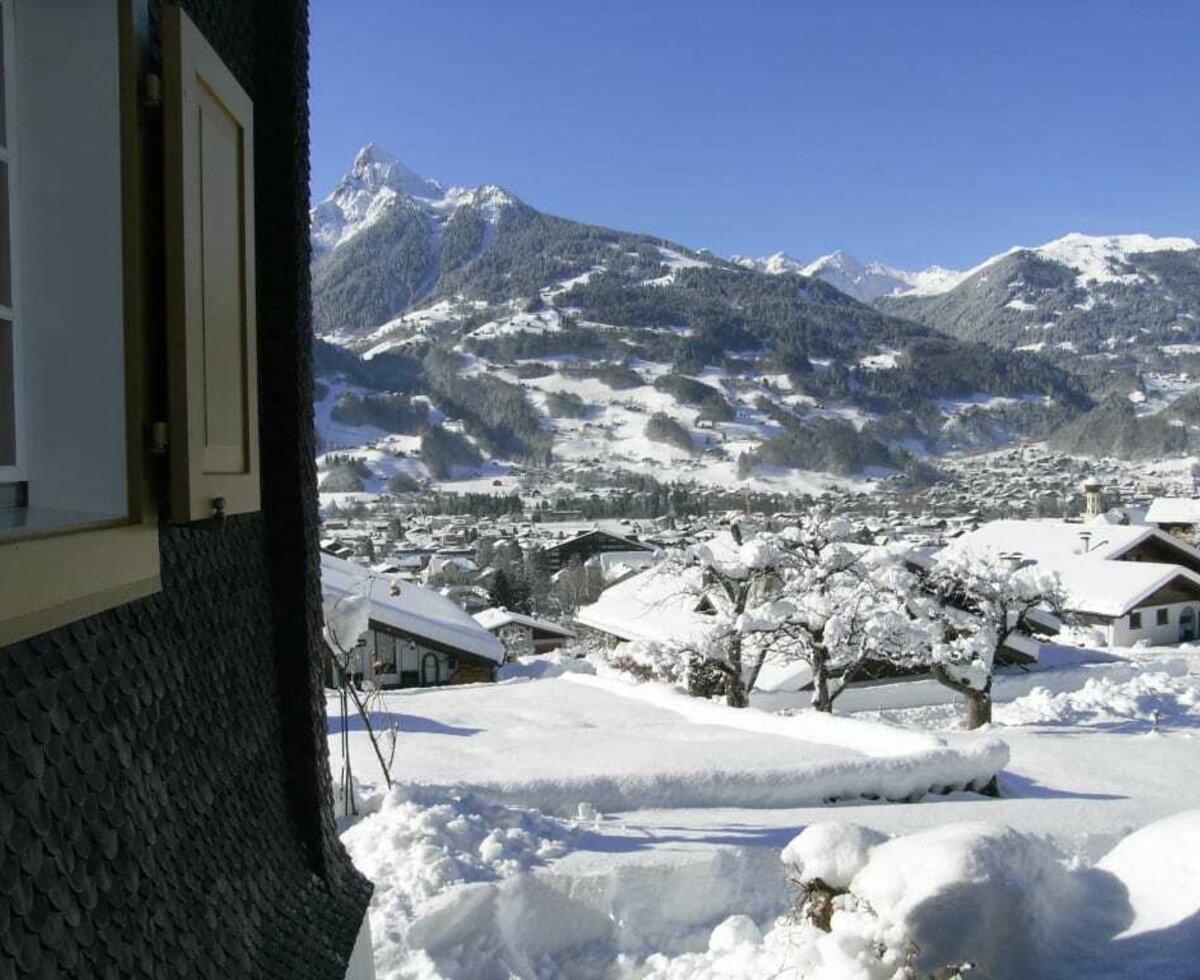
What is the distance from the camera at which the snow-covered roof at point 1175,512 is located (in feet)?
140

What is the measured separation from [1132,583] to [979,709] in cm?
1428

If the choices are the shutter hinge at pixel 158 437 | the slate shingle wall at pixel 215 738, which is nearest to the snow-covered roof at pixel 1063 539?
the slate shingle wall at pixel 215 738

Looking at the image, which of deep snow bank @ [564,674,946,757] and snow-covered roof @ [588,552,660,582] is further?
snow-covered roof @ [588,552,660,582]

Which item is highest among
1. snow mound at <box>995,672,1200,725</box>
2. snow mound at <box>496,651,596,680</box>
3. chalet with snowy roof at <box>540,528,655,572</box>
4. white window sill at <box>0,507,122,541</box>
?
white window sill at <box>0,507,122,541</box>

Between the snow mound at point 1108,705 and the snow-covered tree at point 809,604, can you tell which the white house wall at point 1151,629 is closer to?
the snow mound at point 1108,705

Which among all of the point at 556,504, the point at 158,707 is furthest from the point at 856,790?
the point at 556,504

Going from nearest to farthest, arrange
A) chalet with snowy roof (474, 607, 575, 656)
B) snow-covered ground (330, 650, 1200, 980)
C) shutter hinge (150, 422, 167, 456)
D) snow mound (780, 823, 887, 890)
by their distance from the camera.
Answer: shutter hinge (150, 422, 167, 456), snow-covered ground (330, 650, 1200, 980), snow mound (780, 823, 887, 890), chalet with snowy roof (474, 607, 575, 656)

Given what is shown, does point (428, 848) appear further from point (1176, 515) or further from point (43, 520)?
point (1176, 515)

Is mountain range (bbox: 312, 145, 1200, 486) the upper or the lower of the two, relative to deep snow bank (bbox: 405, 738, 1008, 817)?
upper

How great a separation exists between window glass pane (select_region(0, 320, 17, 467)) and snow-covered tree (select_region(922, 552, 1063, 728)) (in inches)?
588

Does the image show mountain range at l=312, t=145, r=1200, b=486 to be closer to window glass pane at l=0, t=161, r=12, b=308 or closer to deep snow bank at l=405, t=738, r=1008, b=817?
deep snow bank at l=405, t=738, r=1008, b=817

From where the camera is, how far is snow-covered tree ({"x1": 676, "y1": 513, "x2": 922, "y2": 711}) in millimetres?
14828

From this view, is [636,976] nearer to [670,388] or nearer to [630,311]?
[670,388]

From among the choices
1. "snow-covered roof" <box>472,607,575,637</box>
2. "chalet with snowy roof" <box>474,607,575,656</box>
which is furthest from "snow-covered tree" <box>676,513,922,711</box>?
"snow-covered roof" <box>472,607,575,637</box>
